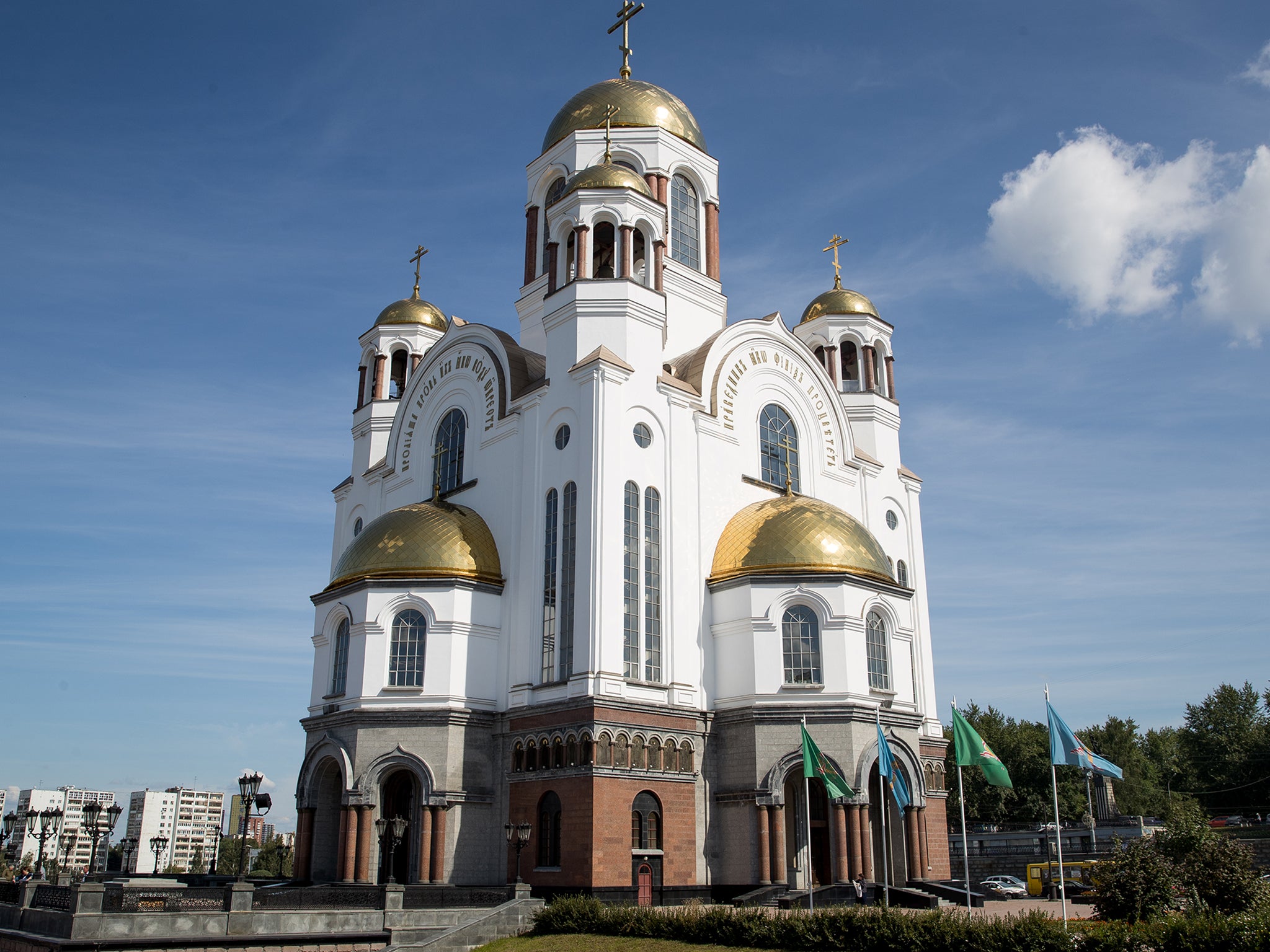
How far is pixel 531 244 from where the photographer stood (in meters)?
32.5

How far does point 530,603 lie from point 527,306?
10537 mm

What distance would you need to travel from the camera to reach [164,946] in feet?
53.8

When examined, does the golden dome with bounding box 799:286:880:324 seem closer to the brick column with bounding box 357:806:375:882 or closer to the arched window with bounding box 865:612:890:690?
the arched window with bounding box 865:612:890:690

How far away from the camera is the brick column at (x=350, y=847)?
74.2 feet

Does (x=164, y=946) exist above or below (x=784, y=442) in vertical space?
below

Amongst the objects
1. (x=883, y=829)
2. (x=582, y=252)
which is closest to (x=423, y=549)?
(x=582, y=252)

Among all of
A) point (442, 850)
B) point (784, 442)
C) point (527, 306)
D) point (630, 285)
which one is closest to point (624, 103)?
point (527, 306)

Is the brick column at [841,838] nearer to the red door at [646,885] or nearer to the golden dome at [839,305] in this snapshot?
the red door at [646,885]

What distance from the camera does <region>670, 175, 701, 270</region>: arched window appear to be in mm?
31766

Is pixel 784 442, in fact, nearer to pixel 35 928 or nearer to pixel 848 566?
pixel 848 566

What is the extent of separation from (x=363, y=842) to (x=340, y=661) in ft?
14.2

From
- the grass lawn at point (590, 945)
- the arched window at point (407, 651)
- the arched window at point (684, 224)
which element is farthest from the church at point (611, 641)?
the arched window at point (684, 224)

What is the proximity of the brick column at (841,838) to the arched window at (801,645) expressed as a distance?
9.16 feet

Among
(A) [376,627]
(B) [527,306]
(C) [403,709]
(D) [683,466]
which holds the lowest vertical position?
(C) [403,709]
